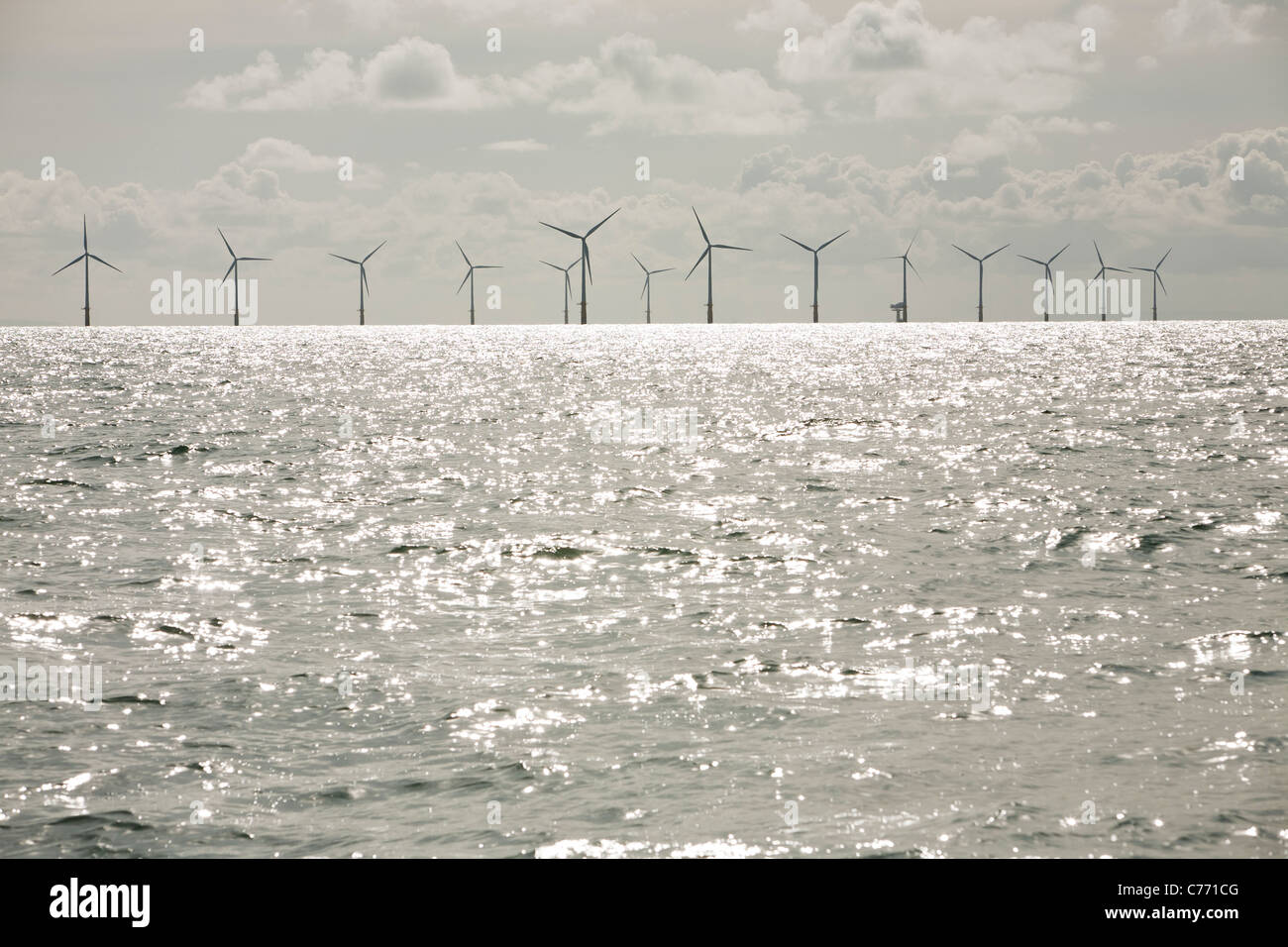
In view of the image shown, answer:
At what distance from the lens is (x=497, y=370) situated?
6314 inches

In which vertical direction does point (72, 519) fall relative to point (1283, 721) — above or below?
above

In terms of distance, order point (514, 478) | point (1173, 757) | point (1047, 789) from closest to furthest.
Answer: point (1047, 789) < point (1173, 757) < point (514, 478)

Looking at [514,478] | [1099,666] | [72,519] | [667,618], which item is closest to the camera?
[1099,666]

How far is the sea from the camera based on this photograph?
15.1 meters

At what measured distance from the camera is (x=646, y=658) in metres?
22.2

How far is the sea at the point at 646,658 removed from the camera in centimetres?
1510

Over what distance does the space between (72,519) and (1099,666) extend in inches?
1232

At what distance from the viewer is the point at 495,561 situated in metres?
31.9
